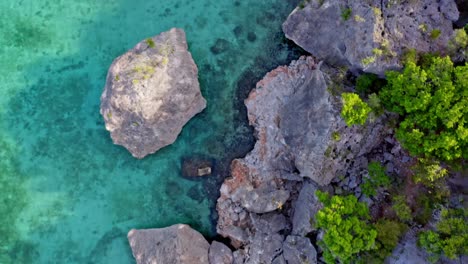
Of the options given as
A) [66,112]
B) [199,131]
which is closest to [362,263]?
[199,131]

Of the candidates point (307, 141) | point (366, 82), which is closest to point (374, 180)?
point (307, 141)

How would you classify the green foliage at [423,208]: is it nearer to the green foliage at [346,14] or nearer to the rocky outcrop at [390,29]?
the rocky outcrop at [390,29]

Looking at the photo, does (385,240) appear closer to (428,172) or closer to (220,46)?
(428,172)

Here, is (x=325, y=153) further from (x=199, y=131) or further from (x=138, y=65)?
(x=138, y=65)

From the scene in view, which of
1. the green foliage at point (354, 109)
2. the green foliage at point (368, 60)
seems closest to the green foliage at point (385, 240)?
the green foliage at point (354, 109)

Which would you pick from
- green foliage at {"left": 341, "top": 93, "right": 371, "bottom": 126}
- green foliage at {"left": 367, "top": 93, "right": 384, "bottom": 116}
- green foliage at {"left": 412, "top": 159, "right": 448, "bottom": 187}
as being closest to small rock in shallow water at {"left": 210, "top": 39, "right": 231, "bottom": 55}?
green foliage at {"left": 341, "top": 93, "right": 371, "bottom": 126}

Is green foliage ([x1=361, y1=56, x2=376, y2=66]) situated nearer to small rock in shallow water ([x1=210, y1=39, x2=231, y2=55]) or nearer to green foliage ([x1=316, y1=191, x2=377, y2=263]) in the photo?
green foliage ([x1=316, y1=191, x2=377, y2=263])
